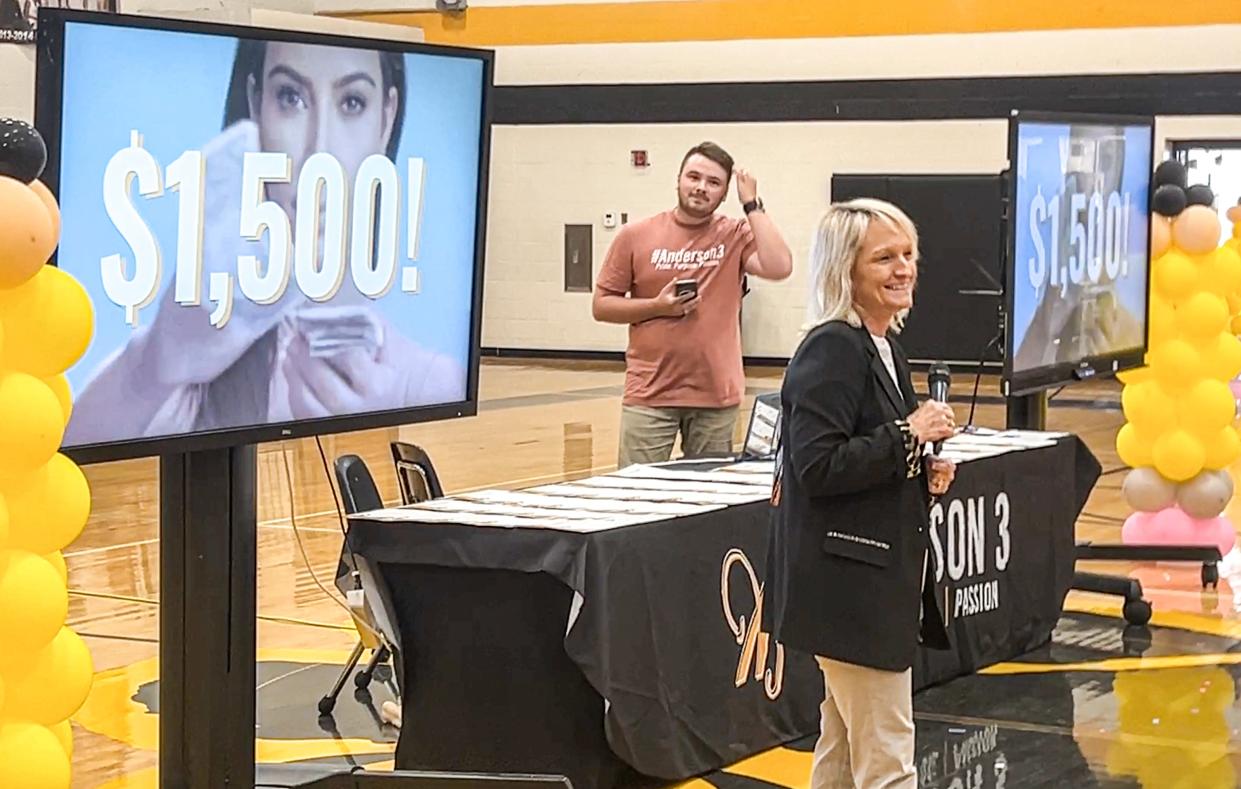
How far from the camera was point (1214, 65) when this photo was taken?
16078mm

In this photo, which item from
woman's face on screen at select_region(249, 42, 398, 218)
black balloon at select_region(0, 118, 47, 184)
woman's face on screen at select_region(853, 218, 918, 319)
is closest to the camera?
black balloon at select_region(0, 118, 47, 184)

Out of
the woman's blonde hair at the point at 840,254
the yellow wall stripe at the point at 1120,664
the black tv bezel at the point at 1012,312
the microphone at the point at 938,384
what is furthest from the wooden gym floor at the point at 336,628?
the woman's blonde hair at the point at 840,254

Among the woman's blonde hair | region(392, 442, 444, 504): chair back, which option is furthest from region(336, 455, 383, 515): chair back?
the woman's blonde hair

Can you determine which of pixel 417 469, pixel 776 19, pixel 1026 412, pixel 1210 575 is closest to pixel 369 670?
pixel 417 469

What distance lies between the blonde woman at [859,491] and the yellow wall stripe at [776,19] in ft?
43.3

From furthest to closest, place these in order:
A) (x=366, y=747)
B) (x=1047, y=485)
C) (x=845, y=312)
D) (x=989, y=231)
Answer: (x=989, y=231), (x=1047, y=485), (x=366, y=747), (x=845, y=312)

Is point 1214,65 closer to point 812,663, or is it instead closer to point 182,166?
point 812,663

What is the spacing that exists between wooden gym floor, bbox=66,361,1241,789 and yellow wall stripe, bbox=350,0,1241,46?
184 inches

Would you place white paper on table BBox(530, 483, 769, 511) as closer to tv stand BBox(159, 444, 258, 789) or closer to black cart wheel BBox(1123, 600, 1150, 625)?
tv stand BBox(159, 444, 258, 789)

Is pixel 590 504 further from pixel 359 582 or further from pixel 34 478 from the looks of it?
pixel 34 478

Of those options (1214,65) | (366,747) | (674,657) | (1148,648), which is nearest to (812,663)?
(674,657)

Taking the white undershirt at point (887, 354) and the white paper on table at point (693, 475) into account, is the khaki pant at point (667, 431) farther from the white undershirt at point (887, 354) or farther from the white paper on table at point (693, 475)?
the white undershirt at point (887, 354)

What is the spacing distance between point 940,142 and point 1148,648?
11.1 metres

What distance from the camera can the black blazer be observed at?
3.86m
